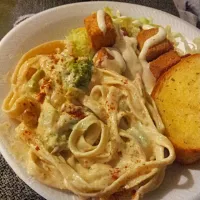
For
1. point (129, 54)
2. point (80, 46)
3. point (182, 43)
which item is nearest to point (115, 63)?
point (129, 54)

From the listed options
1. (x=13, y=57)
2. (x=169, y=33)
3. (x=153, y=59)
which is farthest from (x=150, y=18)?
(x=13, y=57)

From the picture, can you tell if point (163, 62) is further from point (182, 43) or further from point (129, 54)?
point (182, 43)

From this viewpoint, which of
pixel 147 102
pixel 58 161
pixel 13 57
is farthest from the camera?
pixel 13 57

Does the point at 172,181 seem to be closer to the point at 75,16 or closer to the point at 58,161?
the point at 58,161

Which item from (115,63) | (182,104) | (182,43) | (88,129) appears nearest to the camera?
(88,129)

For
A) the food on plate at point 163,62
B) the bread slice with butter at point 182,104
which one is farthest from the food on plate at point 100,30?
the bread slice with butter at point 182,104

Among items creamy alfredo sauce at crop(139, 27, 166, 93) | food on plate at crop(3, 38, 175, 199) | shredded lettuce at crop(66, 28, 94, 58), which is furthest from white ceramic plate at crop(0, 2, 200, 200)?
creamy alfredo sauce at crop(139, 27, 166, 93)
